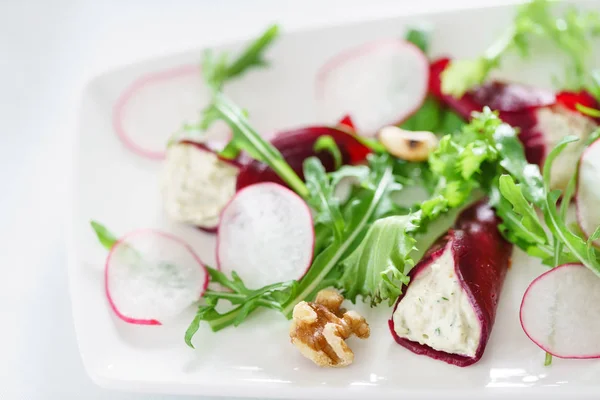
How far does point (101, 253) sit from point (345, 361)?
94 centimetres

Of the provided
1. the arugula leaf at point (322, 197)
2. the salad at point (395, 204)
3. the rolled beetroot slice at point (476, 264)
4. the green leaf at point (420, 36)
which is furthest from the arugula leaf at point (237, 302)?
the green leaf at point (420, 36)

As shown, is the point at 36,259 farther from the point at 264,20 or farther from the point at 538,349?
the point at 538,349

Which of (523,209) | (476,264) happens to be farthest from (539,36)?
(476,264)

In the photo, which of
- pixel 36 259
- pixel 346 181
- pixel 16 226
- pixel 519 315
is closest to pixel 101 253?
pixel 36 259

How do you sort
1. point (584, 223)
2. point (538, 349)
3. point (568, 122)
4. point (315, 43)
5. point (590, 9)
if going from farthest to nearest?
point (315, 43) → point (590, 9) → point (568, 122) → point (584, 223) → point (538, 349)

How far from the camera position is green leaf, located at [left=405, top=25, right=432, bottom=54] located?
8.41 feet

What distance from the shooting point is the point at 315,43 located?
8.84 ft

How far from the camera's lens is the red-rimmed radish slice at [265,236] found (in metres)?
2.19

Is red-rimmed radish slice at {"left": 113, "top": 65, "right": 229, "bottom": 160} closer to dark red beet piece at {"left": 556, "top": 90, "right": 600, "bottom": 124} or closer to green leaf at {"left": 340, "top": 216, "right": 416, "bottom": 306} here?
green leaf at {"left": 340, "top": 216, "right": 416, "bottom": 306}

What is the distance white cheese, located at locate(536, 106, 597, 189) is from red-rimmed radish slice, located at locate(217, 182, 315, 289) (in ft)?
2.65

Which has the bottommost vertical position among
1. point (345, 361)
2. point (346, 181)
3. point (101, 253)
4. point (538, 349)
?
point (538, 349)

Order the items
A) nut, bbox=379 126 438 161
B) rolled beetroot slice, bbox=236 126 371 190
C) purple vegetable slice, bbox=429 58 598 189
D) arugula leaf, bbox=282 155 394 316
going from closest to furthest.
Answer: arugula leaf, bbox=282 155 394 316 → purple vegetable slice, bbox=429 58 598 189 → nut, bbox=379 126 438 161 → rolled beetroot slice, bbox=236 126 371 190

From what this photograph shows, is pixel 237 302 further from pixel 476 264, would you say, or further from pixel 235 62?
pixel 235 62

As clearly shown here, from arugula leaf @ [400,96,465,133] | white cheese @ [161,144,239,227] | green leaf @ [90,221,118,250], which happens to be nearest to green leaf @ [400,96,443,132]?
arugula leaf @ [400,96,465,133]
